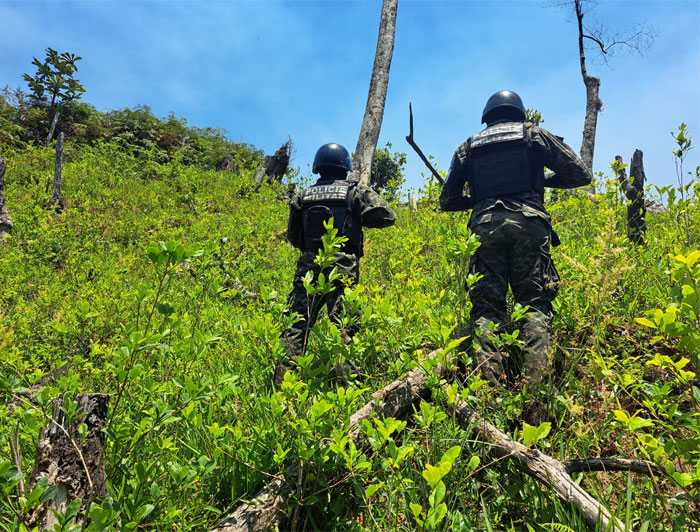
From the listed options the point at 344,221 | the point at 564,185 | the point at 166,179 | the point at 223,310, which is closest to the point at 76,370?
the point at 223,310

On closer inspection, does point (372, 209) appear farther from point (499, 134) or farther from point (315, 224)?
point (499, 134)

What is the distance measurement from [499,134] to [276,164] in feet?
36.1

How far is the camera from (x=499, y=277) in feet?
10.5

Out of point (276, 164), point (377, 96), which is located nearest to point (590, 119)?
point (377, 96)

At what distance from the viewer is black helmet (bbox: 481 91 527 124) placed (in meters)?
3.70

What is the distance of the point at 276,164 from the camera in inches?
526

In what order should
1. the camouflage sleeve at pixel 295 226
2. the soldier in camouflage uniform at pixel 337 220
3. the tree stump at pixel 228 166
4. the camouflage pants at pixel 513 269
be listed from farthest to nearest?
the tree stump at pixel 228 166 → the camouflage sleeve at pixel 295 226 → the soldier in camouflage uniform at pixel 337 220 → the camouflage pants at pixel 513 269

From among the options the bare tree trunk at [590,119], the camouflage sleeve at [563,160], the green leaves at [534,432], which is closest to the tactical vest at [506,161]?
the camouflage sleeve at [563,160]

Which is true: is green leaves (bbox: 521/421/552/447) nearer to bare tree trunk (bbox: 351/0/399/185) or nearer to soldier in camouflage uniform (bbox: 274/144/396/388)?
soldier in camouflage uniform (bbox: 274/144/396/388)

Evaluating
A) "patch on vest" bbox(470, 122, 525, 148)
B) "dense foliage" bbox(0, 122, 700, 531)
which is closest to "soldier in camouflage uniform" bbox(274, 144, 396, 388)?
"dense foliage" bbox(0, 122, 700, 531)

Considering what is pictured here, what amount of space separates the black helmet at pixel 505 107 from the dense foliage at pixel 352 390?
1.40 m

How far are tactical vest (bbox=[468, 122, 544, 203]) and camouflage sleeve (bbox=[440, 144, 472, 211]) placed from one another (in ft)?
0.92

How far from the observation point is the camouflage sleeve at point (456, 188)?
381 cm

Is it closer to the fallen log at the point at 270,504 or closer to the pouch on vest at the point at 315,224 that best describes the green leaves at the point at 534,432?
the fallen log at the point at 270,504
